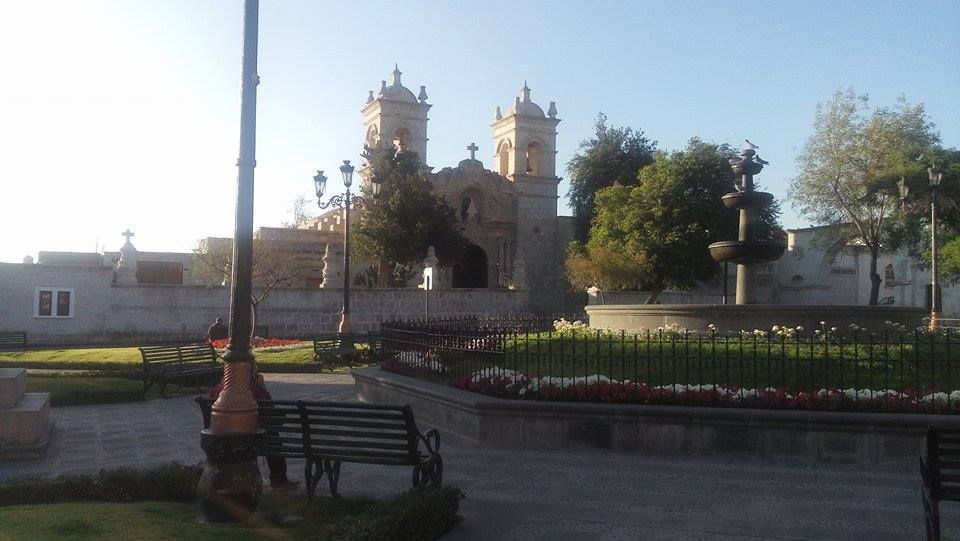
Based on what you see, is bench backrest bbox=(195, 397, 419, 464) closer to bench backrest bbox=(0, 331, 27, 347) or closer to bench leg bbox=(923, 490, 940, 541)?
bench leg bbox=(923, 490, 940, 541)

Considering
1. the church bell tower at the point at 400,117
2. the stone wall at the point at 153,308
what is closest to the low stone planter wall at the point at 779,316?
the stone wall at the point at 153,308

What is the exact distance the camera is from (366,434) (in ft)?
21.6

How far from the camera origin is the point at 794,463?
27.3 ft

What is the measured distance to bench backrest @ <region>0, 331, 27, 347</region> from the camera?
84.5 feet

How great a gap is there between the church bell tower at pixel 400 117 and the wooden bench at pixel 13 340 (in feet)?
86.5

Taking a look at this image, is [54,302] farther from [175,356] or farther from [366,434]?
[366,434]

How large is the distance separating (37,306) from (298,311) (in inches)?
360

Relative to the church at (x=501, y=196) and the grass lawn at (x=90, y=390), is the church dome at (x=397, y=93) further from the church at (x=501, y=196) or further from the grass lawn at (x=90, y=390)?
the grass lawn at (x=90, y=390)

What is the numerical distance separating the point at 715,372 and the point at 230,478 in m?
5.99

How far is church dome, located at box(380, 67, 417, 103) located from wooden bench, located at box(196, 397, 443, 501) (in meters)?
44.7

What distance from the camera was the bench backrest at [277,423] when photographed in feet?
22.5

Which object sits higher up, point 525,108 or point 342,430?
point 525,108

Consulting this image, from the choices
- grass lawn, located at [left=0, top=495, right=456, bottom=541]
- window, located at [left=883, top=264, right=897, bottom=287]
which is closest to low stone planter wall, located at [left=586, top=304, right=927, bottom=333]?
grass lawn, located at [left=0, top=495, right=456, bottom=541]

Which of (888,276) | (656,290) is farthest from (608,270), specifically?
(888,276)
